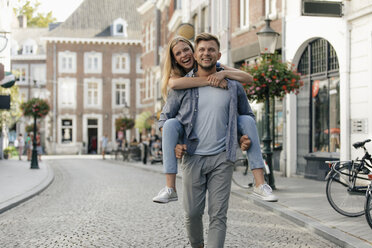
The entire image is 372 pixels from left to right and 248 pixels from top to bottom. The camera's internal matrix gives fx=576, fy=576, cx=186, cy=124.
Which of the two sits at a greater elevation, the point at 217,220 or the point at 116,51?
the point at 116,51

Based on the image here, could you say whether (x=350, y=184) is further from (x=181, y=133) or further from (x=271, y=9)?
(x=271, y=9)

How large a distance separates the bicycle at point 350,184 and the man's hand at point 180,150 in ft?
13.8

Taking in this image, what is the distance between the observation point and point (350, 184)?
7.93 metres

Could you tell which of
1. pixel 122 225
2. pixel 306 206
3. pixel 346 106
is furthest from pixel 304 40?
pixel 122 225

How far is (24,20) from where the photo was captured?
203ft

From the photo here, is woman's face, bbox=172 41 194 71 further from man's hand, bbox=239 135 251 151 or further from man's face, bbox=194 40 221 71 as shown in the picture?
man's hand, bbox=239 135 251 151

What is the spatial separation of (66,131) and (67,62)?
628 centimetres

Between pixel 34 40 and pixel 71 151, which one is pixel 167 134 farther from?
pixel 34 40

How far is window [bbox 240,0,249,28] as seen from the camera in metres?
20.0

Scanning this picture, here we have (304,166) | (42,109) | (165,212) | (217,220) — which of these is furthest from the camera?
(42,109)

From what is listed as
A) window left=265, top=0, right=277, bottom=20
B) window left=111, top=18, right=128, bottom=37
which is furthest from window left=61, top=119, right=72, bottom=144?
window left=265, top=0, right=277, bottom=20

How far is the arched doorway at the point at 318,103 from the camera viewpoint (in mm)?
14277

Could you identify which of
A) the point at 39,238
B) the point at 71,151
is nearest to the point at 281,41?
the point at 39,238

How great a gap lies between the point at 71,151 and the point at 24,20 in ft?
63.7
